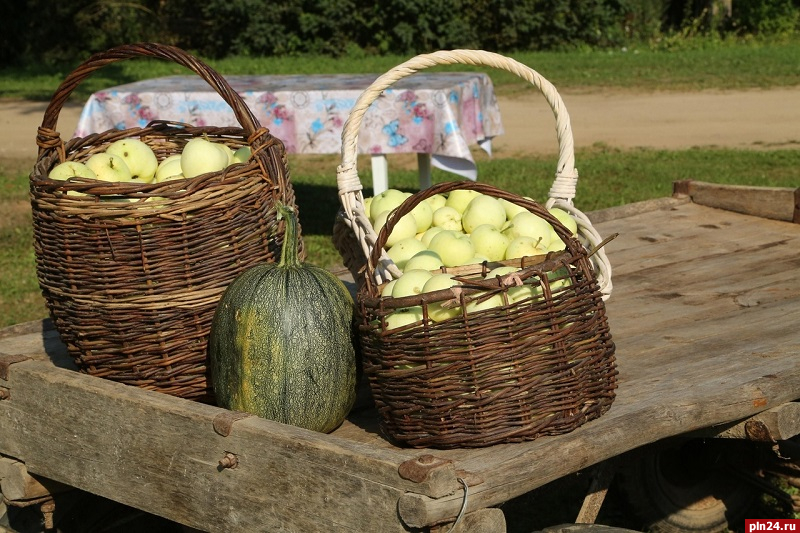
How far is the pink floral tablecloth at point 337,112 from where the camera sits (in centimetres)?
666

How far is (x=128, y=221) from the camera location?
9.15 feet

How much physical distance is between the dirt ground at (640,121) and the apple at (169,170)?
823 cm

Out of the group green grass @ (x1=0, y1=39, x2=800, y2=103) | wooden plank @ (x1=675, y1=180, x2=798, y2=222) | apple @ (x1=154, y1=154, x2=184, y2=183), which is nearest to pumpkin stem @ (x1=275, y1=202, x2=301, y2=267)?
apple @ (x1=154, y1=154, x2=184, y2=183)

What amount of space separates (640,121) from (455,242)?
10.7 meters

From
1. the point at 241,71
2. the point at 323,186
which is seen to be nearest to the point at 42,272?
the point at 323,186

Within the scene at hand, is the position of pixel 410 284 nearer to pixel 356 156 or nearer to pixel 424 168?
pixel 356 156

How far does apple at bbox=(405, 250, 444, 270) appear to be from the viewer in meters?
2.79

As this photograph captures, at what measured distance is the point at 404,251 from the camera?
295 cm

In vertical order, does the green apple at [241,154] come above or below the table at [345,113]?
above

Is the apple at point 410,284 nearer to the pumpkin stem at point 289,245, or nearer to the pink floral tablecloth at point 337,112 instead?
the pumpkin stem at point 289,245

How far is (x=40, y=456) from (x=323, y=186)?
721cm

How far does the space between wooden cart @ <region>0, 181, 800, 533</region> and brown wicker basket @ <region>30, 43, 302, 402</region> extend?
0.49 feet

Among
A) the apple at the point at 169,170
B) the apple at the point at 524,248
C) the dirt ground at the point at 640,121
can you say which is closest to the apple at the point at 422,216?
the apple at the point at 524,248

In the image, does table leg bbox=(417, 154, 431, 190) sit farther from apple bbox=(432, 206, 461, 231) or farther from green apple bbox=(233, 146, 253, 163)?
apple bbox=(432, 206, 461, 231)
